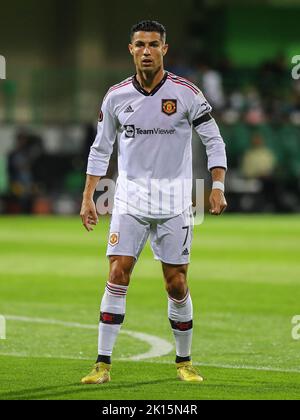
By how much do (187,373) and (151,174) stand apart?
1388 mm

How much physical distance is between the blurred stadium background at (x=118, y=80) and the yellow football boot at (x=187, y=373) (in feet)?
65.4

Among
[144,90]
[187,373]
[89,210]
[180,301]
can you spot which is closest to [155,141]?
[144,90]

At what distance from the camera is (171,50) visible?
1422 inches

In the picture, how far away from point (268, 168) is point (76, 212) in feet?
15.7

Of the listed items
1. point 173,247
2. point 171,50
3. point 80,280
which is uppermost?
point 171,50

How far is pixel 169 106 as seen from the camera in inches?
329

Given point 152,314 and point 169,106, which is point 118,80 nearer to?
point 152,314

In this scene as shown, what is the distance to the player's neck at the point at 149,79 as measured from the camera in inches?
327

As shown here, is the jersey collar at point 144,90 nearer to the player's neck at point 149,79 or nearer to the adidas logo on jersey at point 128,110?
the player's neck at point 149,79

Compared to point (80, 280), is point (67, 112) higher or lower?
higher

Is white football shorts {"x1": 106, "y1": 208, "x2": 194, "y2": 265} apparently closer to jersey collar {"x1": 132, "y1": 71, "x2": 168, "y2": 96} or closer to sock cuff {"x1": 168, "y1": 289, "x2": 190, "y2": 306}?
sock cuff {"x1": 168, "y1": 289, "x2": 190, "y2": 306}

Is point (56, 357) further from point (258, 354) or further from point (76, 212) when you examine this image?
point (76, 212)

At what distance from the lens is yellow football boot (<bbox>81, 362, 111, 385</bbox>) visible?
26.8 feet
